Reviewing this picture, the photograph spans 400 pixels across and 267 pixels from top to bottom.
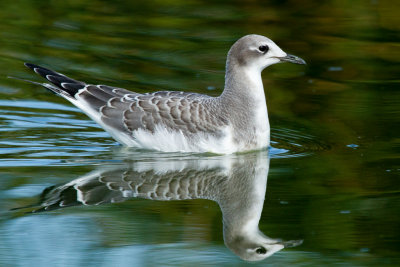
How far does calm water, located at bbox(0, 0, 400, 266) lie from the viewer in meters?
7.09

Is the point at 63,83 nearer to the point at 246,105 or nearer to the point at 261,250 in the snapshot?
the point at 246,105

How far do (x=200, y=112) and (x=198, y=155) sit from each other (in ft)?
1.58

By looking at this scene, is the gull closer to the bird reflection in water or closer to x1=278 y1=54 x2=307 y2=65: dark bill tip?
x1=278 y1=54 x2=307 y2=65: dark bill tip

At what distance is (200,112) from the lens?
389 inches

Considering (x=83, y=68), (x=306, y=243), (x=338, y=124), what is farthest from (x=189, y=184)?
(x=83, y=68)

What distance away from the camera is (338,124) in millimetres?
10859

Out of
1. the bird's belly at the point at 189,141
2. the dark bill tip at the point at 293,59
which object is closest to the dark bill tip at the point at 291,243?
the bird's belly at the point at 189,141

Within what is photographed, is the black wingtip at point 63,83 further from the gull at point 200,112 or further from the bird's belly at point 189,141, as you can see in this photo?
the bird's belly at point 189,141

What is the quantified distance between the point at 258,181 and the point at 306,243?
1900mm

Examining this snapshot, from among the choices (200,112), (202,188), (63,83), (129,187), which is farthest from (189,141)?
(63,83)

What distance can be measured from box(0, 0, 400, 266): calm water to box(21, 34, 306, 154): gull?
184 mm

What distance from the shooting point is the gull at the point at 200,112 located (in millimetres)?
9836

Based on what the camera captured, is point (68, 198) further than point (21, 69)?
No

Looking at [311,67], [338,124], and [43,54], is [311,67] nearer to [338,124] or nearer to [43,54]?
[338,124]
